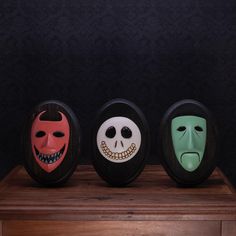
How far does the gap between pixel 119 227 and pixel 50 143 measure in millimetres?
327

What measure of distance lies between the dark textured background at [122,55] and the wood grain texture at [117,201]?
14.8 inches

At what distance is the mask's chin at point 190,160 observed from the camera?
1.54m

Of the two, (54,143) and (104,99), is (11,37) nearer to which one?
(104,99)

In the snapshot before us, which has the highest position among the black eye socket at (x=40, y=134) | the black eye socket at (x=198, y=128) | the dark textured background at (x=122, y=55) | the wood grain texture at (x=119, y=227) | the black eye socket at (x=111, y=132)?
the dark textured background at (x=122, y=55)

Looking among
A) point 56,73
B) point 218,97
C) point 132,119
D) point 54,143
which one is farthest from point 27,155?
point 218,97

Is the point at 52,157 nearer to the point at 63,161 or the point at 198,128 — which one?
the point at 63,161

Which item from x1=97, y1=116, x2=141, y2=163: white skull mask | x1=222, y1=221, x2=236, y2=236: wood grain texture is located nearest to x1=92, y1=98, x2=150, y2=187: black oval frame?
x1=97, y1=116, x2=141, y2=163: white skull mask

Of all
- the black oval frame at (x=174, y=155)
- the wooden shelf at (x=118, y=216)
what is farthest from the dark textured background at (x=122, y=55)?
the wooden shelf at (x=118, y=216)

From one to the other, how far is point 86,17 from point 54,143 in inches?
21.5

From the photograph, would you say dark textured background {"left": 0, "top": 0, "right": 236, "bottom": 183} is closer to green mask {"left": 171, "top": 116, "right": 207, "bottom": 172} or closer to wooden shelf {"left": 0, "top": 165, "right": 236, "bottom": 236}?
green mask {"left": 171, "top": 116, "right": 207, "bottom": 172}

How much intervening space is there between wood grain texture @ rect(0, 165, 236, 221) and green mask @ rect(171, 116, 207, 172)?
0.08 meters

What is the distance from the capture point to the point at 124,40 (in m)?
1.90

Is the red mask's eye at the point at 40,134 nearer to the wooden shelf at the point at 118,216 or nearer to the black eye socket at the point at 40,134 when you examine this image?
the black eye socket at the point at 40,134

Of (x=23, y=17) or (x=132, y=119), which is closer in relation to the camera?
(x=132, y=119)
